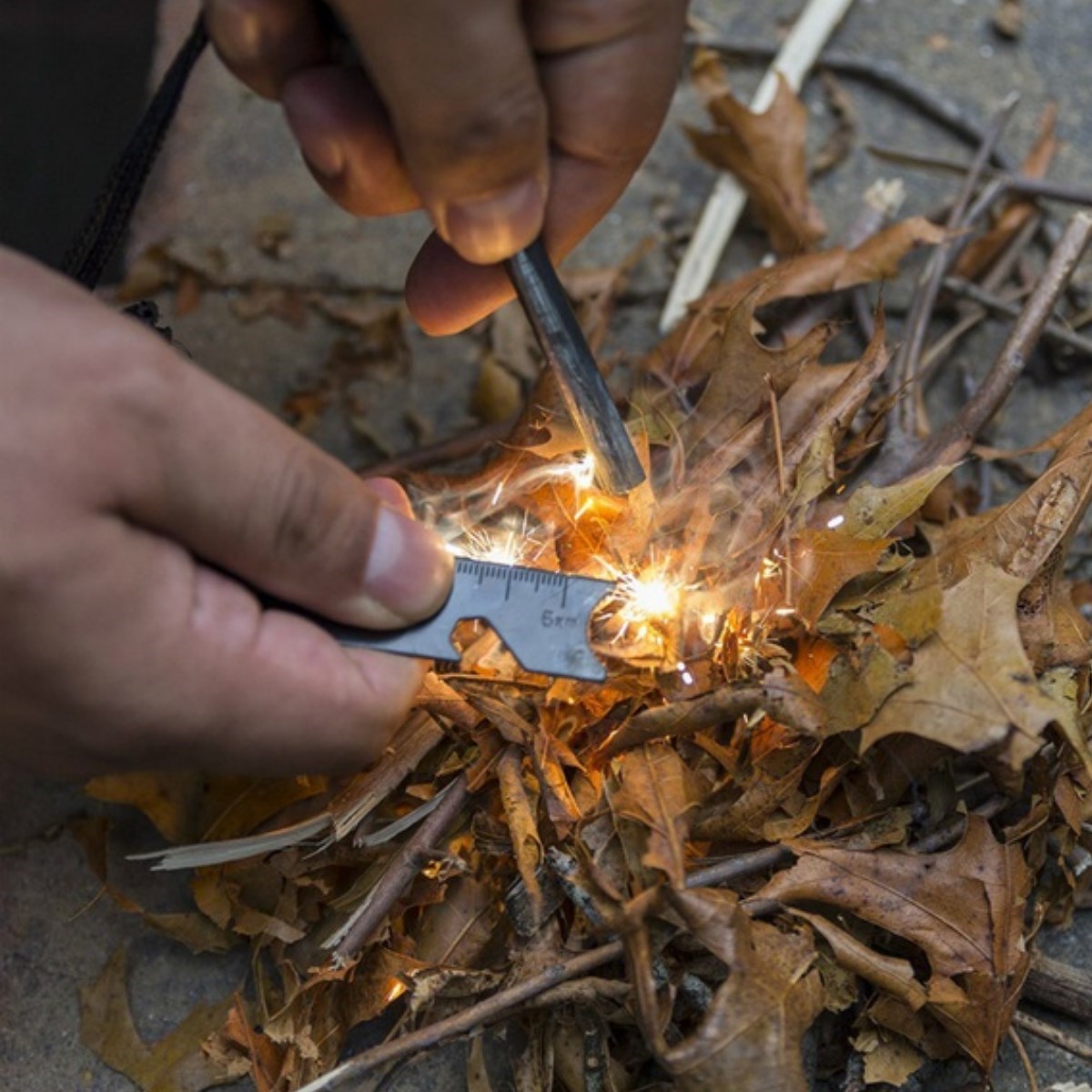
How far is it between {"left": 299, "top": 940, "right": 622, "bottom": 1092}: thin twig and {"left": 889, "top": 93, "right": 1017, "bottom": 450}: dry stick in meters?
0.82

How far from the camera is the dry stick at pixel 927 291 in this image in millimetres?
1792

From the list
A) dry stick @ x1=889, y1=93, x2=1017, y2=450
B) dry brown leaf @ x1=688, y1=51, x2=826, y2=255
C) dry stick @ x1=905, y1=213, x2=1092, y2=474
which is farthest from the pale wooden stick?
dry stick @ x1=905, y1=213, x2=1092, y2=474

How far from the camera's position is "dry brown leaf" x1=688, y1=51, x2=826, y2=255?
216cm

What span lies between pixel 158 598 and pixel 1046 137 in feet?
5.91

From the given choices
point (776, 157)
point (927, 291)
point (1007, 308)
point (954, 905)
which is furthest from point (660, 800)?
point (776, 157)

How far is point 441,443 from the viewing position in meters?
1.98

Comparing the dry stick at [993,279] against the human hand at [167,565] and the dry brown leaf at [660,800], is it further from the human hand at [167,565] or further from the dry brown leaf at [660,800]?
the human hand at [167,565]

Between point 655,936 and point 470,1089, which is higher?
point 655,936

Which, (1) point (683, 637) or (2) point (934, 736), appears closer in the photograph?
(2) point (934, 736)

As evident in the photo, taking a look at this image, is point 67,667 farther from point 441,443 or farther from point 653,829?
point 441,443

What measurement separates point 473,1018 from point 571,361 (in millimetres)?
745

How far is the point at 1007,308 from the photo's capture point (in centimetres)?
205

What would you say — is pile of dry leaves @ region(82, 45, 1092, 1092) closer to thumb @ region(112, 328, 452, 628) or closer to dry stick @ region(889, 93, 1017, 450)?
dry stick @ region(889, 93, 1017, 450)

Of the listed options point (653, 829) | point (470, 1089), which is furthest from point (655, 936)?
point (470, 1089)
